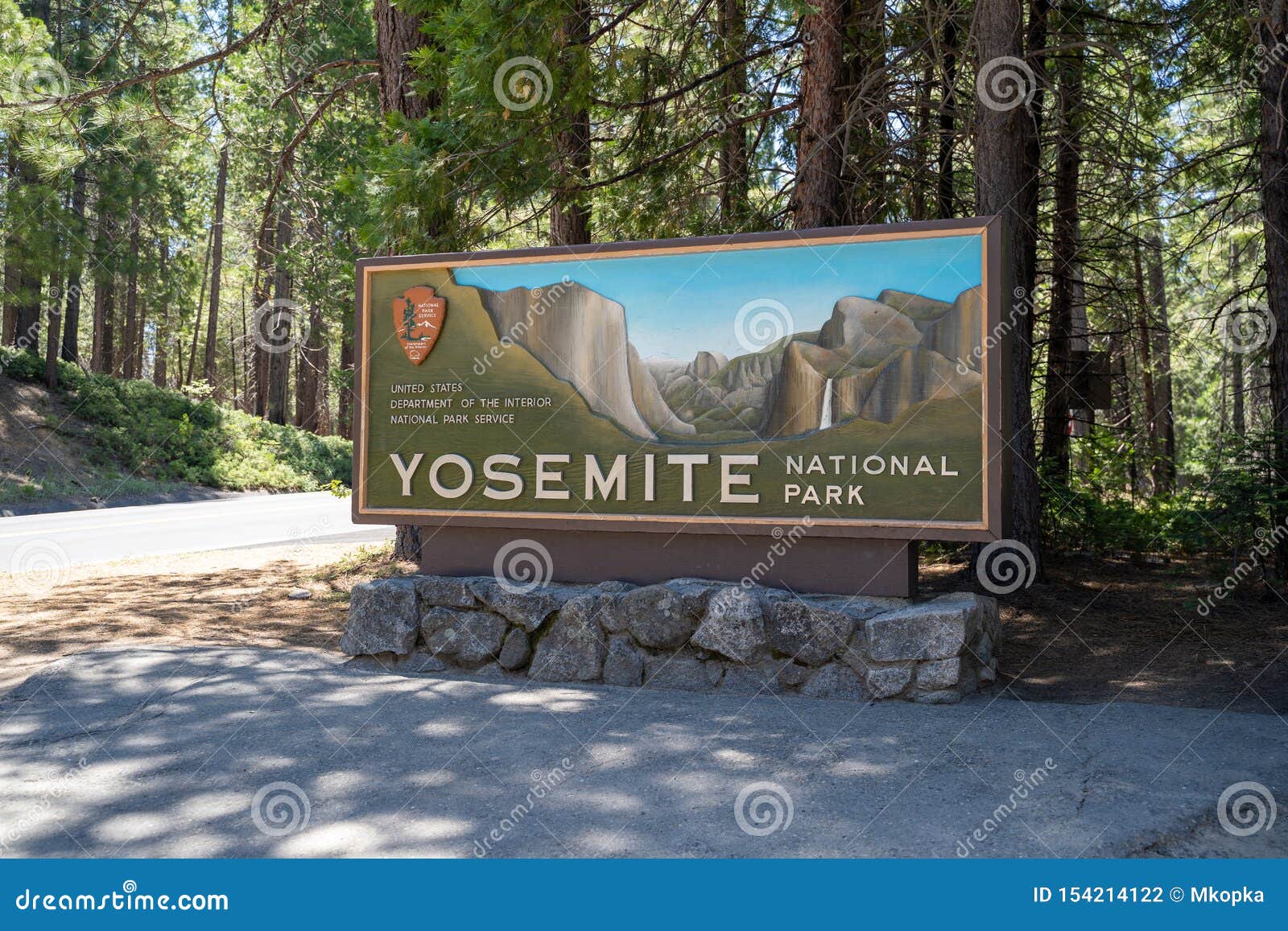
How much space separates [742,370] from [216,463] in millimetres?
24415

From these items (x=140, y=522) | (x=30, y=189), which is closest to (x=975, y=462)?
(x=140, y=522)

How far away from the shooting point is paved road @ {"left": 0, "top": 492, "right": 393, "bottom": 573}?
546 inches

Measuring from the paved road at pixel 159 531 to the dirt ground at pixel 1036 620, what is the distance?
1.70 metres

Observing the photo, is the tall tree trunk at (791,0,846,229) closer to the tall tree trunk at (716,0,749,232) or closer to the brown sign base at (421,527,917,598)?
the tall tree trunk at (716,0,749,232)

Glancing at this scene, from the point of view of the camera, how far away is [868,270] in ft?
21.8

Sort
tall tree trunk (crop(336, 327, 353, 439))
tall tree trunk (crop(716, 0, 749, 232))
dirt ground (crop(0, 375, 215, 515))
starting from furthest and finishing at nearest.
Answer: tall tree trunk (crop(336, 327, 353, 439)) → dirt ground (crop(0, 375, 215, 515)) → tall tree trunk (crop(716, 0, 749, 232))

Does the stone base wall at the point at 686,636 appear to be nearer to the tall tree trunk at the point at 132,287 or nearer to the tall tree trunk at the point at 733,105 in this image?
the tall tree trunk at the point at 733,105

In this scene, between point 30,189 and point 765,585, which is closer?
point 765,585

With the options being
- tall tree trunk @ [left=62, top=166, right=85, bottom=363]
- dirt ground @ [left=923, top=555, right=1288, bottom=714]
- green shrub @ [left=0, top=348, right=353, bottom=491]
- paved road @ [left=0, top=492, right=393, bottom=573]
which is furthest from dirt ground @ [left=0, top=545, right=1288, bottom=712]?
green shrub @ [left=0, top=348, right=353, bottom=491]

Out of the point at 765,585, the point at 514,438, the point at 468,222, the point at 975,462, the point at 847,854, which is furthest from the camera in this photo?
the point at 468,222

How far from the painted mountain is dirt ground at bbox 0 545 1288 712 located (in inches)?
84.1

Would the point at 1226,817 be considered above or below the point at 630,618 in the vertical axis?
below

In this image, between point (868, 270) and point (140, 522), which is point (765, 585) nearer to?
point (868, 270)

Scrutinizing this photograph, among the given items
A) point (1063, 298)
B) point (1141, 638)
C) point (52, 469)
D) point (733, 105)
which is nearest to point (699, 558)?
point (1141, 638)
